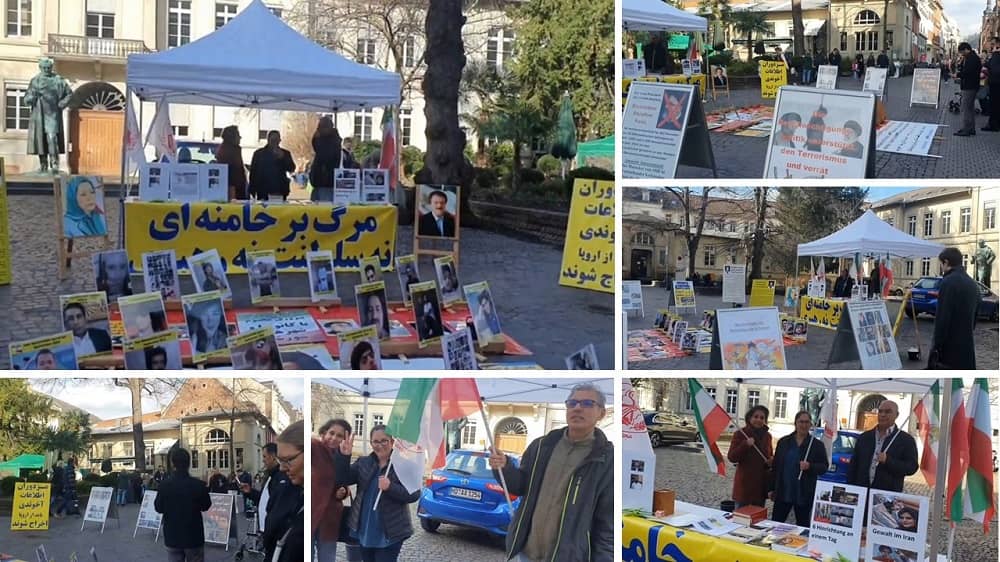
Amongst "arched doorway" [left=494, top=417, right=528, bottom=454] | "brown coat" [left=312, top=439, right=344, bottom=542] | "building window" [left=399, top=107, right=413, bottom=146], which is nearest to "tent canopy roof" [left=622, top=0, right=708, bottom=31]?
"arched doorway" [left=494, top=417, right=528, bottom=454]

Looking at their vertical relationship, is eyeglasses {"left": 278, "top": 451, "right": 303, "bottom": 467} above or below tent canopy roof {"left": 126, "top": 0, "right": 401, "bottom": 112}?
below

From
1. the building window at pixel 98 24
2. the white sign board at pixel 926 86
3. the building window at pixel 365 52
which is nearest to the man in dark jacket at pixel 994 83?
the white sign board at pixel 926 86

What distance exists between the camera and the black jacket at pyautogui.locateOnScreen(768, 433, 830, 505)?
4590 mm

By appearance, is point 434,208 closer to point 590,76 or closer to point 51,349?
point 51,349

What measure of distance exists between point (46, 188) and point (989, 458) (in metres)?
6.86

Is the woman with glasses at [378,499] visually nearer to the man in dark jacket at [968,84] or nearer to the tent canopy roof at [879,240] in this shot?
the tent canopy roof at [879,240]

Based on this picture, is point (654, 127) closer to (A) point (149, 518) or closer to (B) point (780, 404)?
(B) point (780, 404)

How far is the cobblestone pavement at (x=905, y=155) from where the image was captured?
4891mm

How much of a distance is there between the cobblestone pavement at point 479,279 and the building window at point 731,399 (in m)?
0.91

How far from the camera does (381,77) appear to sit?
6.92 m

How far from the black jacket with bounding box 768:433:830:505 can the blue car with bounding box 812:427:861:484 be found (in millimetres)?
27

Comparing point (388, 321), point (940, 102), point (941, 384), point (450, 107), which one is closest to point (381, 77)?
point (388, 321)

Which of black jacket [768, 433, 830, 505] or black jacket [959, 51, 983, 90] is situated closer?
black jacket [768, 433, 830, 505]

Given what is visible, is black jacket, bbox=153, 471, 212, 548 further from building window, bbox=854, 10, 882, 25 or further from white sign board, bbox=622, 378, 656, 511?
building window, bbox=854, 10, 882, 25
